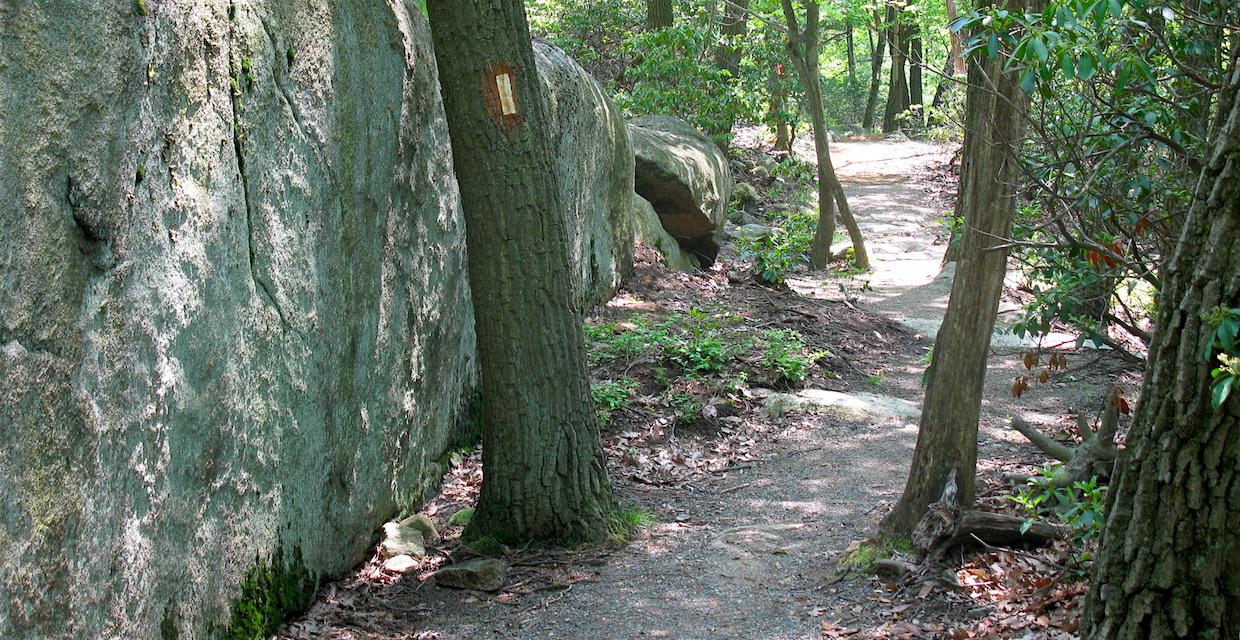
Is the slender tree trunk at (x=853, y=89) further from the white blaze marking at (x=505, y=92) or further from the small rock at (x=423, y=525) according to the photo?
the small rock at (x=423, y=525)

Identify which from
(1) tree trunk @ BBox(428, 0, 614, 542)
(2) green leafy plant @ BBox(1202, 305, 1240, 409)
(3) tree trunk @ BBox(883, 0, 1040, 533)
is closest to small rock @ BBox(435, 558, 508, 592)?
(1) tree trunk @ BBox(428, 0, 614, 542)

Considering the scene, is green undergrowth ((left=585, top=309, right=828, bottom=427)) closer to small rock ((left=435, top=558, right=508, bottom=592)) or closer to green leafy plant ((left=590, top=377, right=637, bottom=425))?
green leafy plant ((left=590, top=377, right=637, bottom=425))

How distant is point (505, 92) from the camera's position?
17.7 ft

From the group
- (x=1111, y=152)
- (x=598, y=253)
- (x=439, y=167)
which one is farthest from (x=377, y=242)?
(x=598, y=253)

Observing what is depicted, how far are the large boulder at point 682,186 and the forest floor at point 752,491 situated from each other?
3.41 ft

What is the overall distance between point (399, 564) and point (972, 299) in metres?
3.21

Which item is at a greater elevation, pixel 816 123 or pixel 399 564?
pixel 816 123

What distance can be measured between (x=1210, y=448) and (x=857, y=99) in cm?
3745

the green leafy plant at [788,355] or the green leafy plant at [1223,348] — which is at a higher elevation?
the green leafy plant at [1223,348]

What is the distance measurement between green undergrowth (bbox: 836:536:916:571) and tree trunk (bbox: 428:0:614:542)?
1.38m

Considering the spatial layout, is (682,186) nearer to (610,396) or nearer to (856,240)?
(856,240)

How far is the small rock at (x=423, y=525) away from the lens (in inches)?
229

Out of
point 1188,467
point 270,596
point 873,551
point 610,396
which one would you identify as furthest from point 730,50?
point 1188,467

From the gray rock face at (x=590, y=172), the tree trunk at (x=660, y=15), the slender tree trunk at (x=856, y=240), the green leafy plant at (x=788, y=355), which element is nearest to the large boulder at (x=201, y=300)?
the gray rock face at (x=590, y=172)
